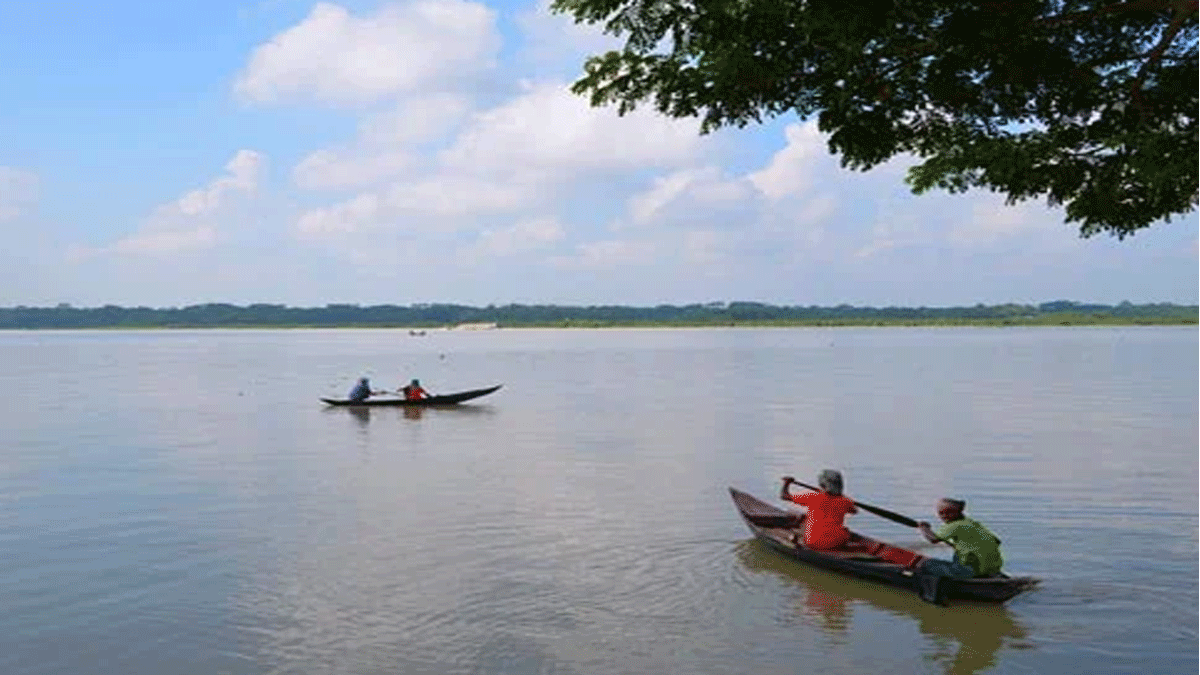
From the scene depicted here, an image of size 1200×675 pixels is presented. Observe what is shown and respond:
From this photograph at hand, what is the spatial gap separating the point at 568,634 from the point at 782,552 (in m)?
5.05

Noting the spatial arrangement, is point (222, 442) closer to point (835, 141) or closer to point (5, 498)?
point (5, 498)

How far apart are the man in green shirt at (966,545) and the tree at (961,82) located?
7.17 meters

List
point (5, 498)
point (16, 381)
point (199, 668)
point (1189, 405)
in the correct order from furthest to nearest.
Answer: point (16, 381) → point (1189, 405) → point (5, 498) → point (199, 668)

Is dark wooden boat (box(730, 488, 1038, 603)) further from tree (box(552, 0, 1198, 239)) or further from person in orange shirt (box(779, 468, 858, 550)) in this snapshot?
tree (box(552, 0, 1198, 239))

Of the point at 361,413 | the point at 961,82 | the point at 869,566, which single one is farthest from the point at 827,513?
the point at 361,413

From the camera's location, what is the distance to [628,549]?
19.2m

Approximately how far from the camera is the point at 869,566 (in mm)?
16250

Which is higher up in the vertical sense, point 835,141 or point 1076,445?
point 835,141

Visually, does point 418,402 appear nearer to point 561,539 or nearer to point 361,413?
point 361,413

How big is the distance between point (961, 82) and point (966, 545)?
8.78 m

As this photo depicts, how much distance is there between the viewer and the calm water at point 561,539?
13.8 m

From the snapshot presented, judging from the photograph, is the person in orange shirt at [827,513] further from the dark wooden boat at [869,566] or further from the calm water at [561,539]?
the calm water at [561,539]

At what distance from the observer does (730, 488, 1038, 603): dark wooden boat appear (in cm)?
1507

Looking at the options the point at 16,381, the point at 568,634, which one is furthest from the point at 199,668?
the point at 16,381
